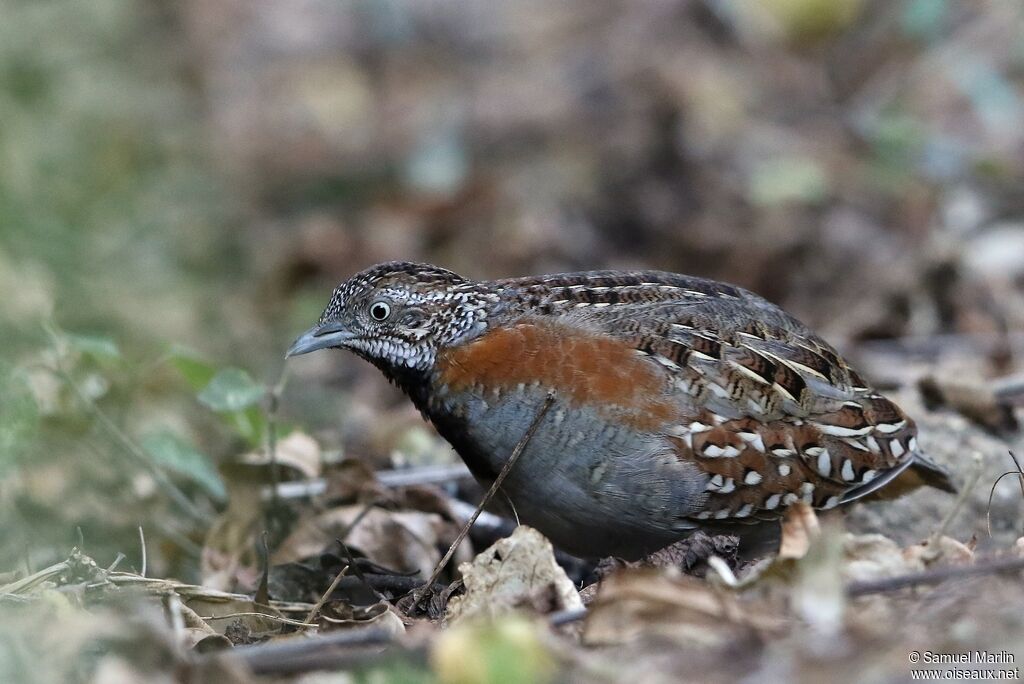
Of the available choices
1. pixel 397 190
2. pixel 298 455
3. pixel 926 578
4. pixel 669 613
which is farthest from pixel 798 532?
pixel 397 190

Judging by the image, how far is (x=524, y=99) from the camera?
13.8 m

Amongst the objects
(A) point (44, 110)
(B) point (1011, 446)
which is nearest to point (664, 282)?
(B) point (1011, 446)

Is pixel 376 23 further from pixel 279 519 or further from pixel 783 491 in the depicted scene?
pixel 783 491

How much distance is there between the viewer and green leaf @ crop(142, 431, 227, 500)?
581 centimetres

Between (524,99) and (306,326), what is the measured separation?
5.08 metres

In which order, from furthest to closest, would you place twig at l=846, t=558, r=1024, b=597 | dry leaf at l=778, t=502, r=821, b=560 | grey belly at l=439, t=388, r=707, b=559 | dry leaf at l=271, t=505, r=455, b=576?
dry leaf at l=271, t=505, r=455, b=576 < grey belly at l=439, t=388, r=707, b=559 < dry leaf at l=778, t=502, r=821, b=560 < twig at l=846, t=558, r=1024, b=597

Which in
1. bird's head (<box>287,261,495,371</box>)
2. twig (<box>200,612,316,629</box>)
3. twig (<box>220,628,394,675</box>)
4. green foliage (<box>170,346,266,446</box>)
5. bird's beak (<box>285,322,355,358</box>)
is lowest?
twig (<box>200,612,316,629</box>)

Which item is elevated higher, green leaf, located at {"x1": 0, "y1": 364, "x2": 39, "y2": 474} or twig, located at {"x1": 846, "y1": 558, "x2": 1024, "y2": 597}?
twig, located at {"x1": 846, "y1": 558, "x2": 1024, "y2": 597}

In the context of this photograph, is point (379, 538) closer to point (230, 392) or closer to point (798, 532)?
point (230, 392)

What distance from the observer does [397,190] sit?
1219 centimetres

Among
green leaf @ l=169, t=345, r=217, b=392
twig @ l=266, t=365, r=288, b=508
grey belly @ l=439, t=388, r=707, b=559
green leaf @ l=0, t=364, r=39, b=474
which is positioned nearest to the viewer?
green leaf @ l=0, t=364, r=39, b=474

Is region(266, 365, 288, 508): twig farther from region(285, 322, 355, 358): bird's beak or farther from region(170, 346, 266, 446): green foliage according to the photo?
region(285, 322, 355, 358): bird's beak

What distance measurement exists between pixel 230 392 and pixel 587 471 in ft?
5.47

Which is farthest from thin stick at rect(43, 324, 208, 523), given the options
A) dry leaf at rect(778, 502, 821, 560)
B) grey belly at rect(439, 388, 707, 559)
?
dry leaf at rect(778, 502, 821, 560)
